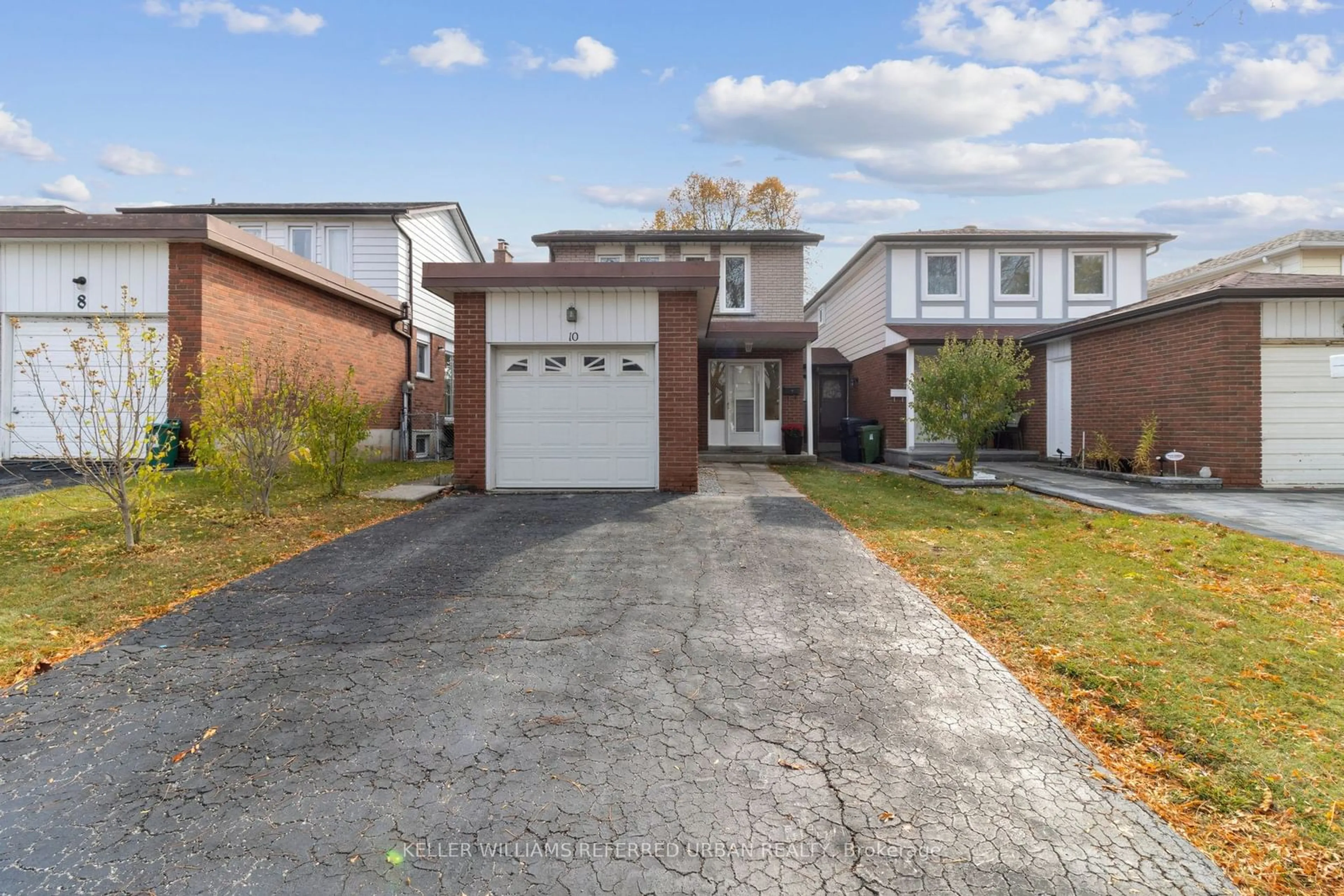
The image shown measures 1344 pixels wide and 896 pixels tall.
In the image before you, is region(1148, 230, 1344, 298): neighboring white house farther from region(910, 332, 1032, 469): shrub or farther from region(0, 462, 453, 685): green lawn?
region(0, 462, 453, 685): green lawn

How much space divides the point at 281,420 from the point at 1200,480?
13.7 m

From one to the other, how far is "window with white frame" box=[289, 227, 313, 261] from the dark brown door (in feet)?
50.3

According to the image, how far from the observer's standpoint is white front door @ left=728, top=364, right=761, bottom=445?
17.6 metres

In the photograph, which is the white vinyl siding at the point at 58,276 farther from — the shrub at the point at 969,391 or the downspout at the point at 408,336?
the shrub at the point at 969,391

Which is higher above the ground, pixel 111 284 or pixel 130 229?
pixel 130 229

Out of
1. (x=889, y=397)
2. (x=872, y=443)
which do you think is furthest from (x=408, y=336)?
(x=889, y=397)

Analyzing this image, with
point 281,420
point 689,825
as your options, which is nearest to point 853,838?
point 689,825

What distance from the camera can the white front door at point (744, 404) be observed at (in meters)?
17.6

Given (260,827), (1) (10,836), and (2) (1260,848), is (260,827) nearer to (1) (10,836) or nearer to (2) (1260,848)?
(1) (10,836)

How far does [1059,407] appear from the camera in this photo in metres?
14.8

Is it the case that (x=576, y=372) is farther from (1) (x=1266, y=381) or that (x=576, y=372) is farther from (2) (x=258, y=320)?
(1) (x=1266, y=381)

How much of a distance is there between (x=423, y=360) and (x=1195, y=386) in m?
18.4

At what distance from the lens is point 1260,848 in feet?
6.98

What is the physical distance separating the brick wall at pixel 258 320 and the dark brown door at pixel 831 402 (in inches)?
512
